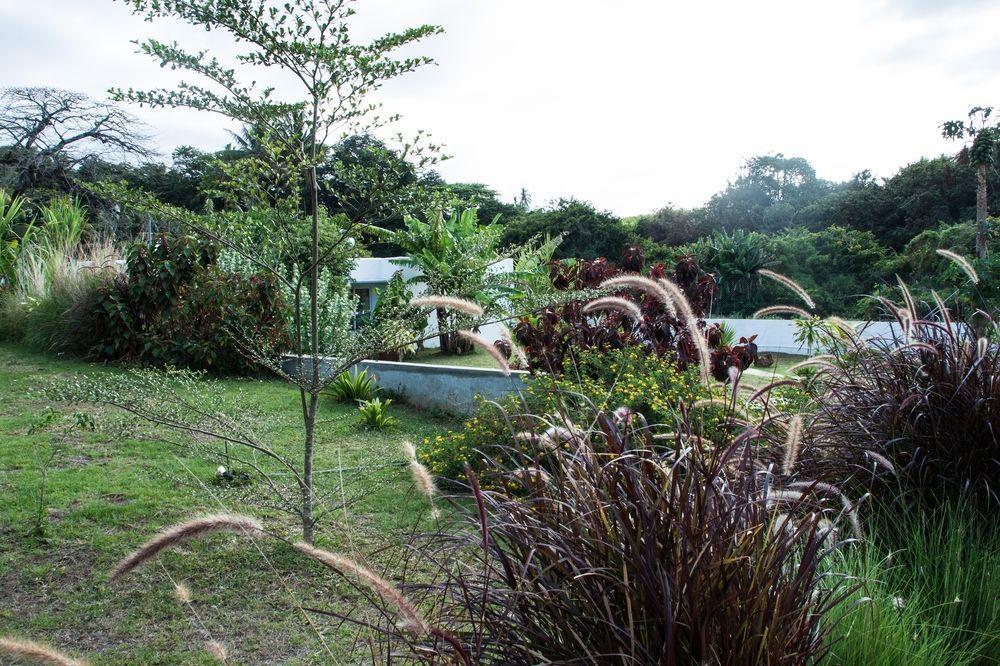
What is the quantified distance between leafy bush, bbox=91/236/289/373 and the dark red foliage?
4283 mm

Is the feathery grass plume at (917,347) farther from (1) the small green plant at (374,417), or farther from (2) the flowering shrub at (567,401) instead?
(1) the small green plant at (374,417)

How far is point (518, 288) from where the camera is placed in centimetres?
1241

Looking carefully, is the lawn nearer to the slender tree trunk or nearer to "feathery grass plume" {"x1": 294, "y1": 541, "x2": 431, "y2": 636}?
"feathery grass plume" {"x1": 294, "y1": 541, "x2": 431, "y2": 636}

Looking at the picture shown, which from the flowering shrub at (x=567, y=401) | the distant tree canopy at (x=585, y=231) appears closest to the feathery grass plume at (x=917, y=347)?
the flowering shrub at (x=567, y=401)

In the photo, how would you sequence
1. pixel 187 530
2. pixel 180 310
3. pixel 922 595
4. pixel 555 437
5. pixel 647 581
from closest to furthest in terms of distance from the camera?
pixel 647 581, pixel 187 530, pixel 555 437, pixel 922 595, pixel 180 310

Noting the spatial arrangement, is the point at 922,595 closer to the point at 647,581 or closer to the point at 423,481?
the point at 647,581

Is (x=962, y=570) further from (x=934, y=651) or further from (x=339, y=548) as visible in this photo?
(x=339, y=548)

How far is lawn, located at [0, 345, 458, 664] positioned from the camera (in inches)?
124

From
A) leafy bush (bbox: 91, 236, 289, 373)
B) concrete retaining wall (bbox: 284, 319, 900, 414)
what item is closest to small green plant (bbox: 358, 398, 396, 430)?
concrete retaining wall (bbox: 284, 319, 900, 414)

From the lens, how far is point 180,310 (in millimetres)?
10234

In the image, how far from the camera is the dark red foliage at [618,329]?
687 centimetres

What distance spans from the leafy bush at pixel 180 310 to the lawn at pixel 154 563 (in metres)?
3.62

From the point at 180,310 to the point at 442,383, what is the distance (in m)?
4.31

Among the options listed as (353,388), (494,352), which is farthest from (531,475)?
(353,388)
